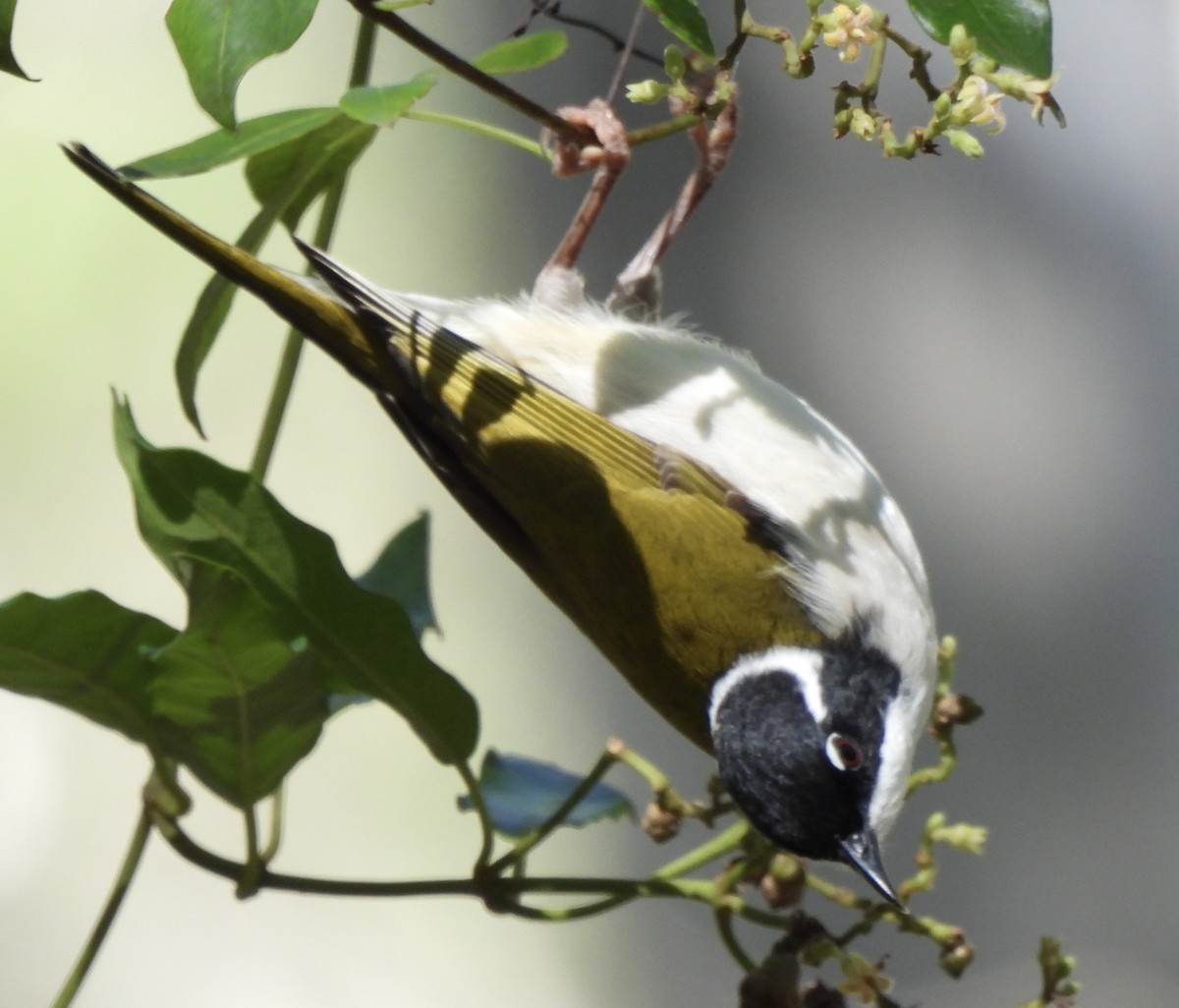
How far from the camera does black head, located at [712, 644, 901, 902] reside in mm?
1208

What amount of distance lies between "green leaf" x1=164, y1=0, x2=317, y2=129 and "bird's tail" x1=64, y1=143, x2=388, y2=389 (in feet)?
0.53

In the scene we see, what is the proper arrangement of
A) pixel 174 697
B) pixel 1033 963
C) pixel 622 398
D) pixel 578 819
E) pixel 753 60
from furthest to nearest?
pixel 753 60 < pixel 1033 963 < pixel 622 398 < pixel 578 819 < pixel 174 697

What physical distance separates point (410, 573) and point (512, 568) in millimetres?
1369

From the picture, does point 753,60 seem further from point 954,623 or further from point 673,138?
point 954,623

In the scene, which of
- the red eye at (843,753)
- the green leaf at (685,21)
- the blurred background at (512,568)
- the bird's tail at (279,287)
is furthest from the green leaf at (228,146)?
the blurred background at (512,568)

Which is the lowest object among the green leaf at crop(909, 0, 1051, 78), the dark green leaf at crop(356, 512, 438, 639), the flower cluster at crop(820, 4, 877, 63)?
the dark green leaf at crop(356, 512, 438, 639)

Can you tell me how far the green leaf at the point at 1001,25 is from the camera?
0.79 m

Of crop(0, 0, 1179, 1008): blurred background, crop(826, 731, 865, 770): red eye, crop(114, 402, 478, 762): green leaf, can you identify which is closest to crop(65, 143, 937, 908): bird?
crop(826, 731, 865, 770): red eye

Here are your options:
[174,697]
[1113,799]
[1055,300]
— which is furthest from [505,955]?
[174,697]

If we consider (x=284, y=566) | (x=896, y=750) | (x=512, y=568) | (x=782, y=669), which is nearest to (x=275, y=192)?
(x=284, y=566)

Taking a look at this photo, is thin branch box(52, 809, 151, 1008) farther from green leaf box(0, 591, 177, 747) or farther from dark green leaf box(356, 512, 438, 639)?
dark green leaf box(356, 512, 438, 639)

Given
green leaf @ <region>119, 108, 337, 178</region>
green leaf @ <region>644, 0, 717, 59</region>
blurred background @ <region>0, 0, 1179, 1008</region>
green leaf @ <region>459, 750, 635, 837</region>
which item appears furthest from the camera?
blurred background @ <region>0, 0, 1179, 1008</region>

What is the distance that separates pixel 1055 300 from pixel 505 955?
1515 millimetres

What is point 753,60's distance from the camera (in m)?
2.55
